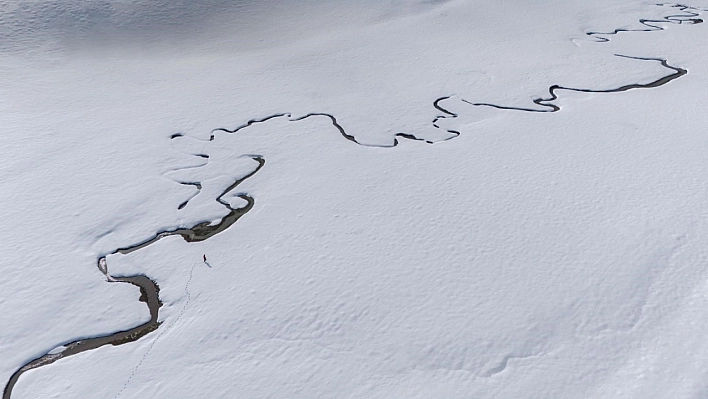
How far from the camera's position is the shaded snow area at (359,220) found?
156 centimetres

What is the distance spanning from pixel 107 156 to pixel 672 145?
233cm

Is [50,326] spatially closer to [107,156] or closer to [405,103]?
[107,156]

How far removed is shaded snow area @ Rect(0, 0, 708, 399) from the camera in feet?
5.11

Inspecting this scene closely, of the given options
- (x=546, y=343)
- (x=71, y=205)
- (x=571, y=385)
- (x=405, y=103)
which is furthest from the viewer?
(x=405, y=103)

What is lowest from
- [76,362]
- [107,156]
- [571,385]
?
[571,385]

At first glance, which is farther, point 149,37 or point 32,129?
point 149,37

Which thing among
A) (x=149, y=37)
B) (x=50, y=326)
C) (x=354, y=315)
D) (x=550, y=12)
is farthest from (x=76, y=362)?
(x=550, y=12)

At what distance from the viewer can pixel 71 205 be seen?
231 cm

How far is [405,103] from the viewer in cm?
308

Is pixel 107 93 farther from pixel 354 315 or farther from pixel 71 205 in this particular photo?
pixel 354 315

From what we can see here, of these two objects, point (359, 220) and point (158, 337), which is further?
point (359, 220)

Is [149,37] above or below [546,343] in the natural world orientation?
above

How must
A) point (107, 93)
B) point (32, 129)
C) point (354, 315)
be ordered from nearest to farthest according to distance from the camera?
point (354, 315)
point (32, 129)
point (107, 93)

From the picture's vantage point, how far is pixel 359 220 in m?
2.15
